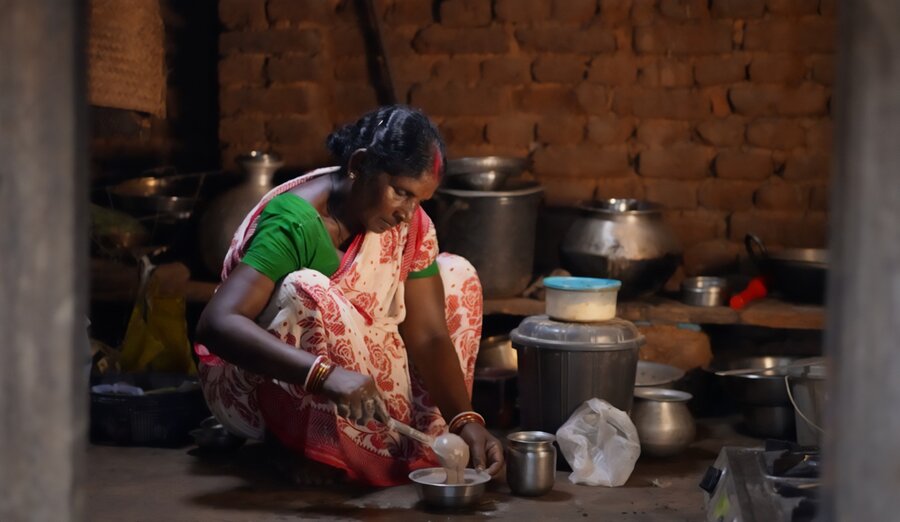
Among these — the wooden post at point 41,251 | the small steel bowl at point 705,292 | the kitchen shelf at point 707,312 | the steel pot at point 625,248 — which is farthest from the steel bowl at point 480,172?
the wooden post at point 41,251

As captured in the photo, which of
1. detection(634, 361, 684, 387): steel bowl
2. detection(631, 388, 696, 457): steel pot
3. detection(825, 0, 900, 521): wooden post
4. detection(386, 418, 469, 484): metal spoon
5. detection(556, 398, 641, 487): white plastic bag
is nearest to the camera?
detection(825, 0, 900, 521): wooden post

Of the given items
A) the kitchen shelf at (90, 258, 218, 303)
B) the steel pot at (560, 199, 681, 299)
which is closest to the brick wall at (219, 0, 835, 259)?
the steel pot at (560, 199, 681, 299)

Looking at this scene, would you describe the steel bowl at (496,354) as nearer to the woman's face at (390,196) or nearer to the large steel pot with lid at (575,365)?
the large steel pot with lid at (575,365)

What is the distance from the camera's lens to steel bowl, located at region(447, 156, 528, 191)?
4984 millimetres

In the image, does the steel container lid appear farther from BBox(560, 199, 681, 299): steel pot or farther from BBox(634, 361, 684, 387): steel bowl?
BBox(560, 199, 681, 299): steel pot

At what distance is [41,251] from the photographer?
3.71 feet

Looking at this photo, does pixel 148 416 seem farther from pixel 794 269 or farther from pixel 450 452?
pixel 794 269

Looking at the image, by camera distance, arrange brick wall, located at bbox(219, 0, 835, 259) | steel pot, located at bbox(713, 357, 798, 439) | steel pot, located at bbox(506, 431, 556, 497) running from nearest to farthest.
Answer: steel pot, located at bbox(506, 431, 556, 497) → steel pot, located at bbox(713, 357, 798, 439) → brick wall, located at bbox(219, 0, 835, 259)

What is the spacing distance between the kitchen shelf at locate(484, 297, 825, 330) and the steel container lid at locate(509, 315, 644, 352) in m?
0.83

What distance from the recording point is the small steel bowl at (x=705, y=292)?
195 inches

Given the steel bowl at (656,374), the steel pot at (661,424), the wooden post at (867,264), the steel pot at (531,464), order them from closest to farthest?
1. the wooden post at (867,264)
2. the steel pot at (531,464)
3. the steel pot at (661,424)
4. the steel bowl at (656,374)

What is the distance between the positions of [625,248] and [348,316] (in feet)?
5.38

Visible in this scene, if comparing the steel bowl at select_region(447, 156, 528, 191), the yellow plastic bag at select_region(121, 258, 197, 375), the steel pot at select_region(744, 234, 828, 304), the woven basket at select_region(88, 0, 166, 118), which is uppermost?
the woven basket at select_region(88, 0, 166, 118)

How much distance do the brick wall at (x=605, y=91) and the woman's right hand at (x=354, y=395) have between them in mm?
2329
